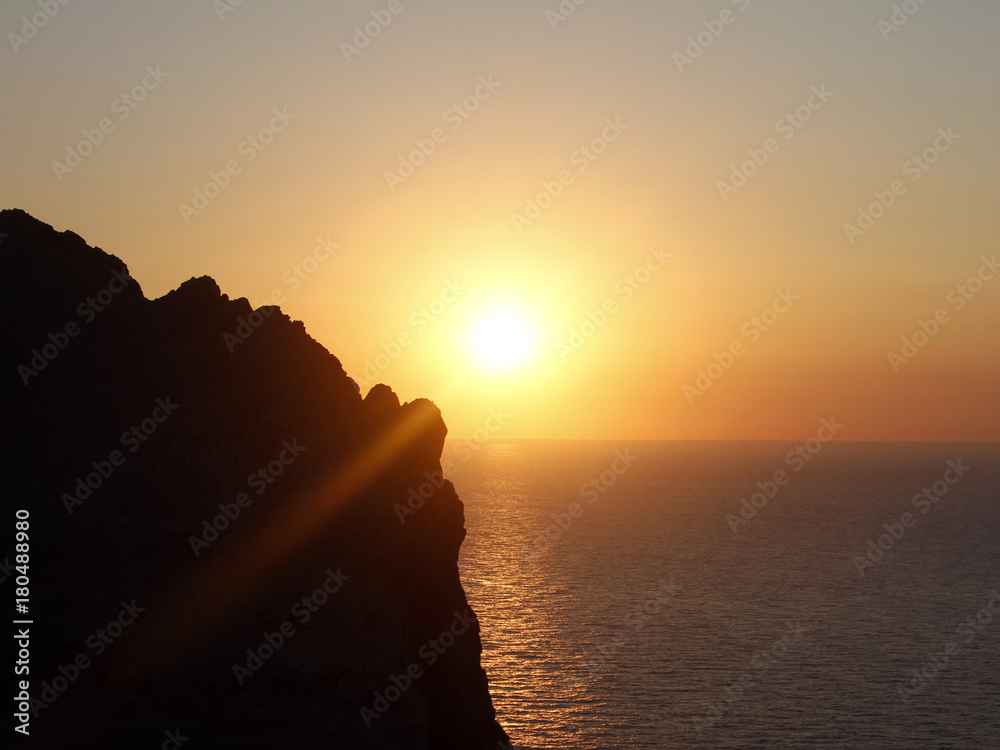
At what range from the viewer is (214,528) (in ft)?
122

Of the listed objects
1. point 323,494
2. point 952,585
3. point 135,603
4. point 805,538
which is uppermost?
point 805,538

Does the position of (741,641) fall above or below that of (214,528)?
above

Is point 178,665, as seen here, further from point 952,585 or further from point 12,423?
point 952,585

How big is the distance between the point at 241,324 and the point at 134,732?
1949 cm

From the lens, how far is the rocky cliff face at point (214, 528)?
3406 cm

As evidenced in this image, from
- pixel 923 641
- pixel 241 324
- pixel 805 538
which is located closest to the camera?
pixel 241 324

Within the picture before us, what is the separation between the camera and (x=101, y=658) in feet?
112

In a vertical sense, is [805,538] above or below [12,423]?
above

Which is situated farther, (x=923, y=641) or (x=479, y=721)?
(x=923, y=641)

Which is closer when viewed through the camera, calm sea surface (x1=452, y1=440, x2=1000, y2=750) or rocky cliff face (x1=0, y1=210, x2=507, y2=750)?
rocky cliff face (x1=0, y1=210, x2=507, y2=750)

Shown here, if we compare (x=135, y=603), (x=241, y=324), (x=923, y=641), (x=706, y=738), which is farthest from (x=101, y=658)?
(x=923, y=641)

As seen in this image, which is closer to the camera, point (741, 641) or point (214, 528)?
point (214, 528)

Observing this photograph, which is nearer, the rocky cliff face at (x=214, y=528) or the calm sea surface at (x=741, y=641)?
the rocky cliff face at (x=214, y=528)

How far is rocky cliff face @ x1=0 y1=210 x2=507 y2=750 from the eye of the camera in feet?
112
